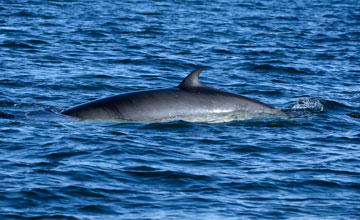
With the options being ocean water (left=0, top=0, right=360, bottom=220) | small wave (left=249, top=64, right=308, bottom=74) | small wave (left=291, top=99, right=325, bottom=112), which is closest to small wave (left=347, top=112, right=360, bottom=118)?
ocean water (left=0, top=0, right=360, bottom=220)

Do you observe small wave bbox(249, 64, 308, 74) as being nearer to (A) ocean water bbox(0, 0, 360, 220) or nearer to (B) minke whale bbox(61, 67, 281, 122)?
(A) ocean water bbox(0, 0, 360, 220)

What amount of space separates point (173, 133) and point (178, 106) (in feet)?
3.47

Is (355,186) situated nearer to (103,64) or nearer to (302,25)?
(103,64)

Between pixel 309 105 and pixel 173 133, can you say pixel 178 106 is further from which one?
pixel 309 105

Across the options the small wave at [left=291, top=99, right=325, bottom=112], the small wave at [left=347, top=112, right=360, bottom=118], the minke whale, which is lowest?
the small wave at [left=347, top=112, right=360, bottom=118]

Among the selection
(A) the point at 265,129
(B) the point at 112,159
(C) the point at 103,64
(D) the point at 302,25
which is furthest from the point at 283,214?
(D) the point at 302,25

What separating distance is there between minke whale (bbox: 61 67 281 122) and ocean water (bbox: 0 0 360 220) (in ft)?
0.84

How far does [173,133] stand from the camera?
47.1 ft

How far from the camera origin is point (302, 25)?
38.1 metres

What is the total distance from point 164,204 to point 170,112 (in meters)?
5.12

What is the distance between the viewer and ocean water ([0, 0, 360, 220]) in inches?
409

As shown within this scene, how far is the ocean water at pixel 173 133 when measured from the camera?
10.4 meters

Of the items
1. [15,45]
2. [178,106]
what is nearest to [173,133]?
[178,106]

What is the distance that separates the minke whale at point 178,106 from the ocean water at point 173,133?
26 centimetres
